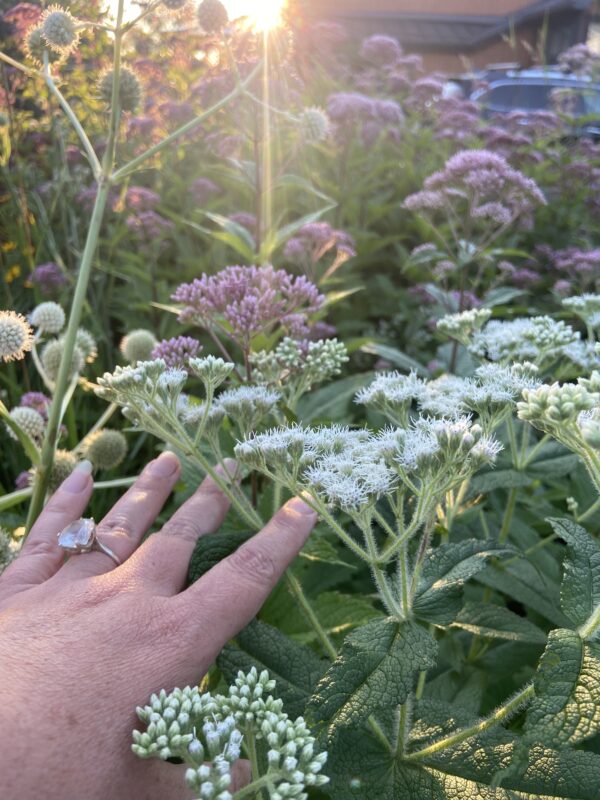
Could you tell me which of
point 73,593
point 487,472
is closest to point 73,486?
point 73,593

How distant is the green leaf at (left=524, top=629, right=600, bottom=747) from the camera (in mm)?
1177

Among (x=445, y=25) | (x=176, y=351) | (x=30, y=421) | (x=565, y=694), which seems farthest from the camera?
(x=445, y=25)

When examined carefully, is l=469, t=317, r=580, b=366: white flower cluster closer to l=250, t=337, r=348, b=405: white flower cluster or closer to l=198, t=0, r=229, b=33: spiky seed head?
Result: l=250, t=337, r=348, b=405: white flower cluster

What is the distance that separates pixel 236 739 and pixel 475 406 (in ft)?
3.36

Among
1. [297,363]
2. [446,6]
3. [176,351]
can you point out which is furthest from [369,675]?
[446,6]

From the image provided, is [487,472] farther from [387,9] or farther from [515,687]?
[387,9]

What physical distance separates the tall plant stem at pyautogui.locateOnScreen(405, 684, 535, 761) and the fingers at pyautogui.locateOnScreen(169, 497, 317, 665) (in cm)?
50

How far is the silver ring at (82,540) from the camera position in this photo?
180cm

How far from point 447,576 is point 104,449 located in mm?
1754

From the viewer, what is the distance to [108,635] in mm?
1426

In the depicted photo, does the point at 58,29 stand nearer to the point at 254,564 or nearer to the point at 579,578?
the point at 254,564

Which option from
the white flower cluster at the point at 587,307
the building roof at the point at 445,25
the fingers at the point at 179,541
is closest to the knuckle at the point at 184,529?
the fingers at the point at 179,541

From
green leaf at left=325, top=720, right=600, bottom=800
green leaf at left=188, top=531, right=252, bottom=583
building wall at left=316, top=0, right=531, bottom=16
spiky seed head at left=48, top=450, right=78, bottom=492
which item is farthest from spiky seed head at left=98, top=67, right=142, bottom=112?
building wall at left=316, top=0, right=531, bottom=16

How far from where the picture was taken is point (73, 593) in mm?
1598
